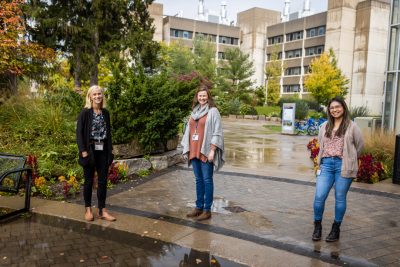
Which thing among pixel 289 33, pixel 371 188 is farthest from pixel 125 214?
pixel 289 33

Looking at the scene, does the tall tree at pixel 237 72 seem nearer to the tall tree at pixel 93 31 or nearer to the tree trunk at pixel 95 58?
Result: the tall tree at pixel 93 31

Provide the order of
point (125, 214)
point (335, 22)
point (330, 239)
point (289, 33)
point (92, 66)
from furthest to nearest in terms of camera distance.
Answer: point (289, 33)
point (335, 22)
point (92, 66)
point (125, 214)
point (330, 239)

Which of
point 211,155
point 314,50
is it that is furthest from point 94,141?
point 314,50

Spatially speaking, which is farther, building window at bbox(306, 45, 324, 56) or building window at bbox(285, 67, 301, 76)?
building window at bbox(285, 67, 301, 76)

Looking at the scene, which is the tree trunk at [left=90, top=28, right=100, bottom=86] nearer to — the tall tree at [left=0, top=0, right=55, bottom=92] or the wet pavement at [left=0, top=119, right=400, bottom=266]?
the tall tree at [left=0, top=0, right=55, bottom=92]

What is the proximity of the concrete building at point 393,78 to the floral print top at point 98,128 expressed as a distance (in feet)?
32.4

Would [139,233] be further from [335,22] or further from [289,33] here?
[289,33]

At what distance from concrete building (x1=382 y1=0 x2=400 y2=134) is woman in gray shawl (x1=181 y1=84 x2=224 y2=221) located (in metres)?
8.81

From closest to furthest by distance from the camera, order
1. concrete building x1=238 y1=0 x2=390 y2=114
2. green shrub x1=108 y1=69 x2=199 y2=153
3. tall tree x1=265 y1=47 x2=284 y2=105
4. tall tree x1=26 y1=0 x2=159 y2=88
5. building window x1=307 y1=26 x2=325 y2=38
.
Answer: green shrub x1=108 y1=69 x2=199 y2=153 < tall tree x1=26 y1=0 x2=159 y2=88 < tall tree x1=265 y1=47 x2=284 y2=105 < concrete building x1=238 y1=0 x2=390 y2=114 < building window x1=307 y1=26 x2=325 y2=38

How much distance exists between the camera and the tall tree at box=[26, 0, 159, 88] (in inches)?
796

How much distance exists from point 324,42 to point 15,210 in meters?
59.7

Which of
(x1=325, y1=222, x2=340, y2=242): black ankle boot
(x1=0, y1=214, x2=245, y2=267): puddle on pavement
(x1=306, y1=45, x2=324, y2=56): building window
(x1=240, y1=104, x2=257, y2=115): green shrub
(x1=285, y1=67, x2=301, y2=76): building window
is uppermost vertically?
(x1=306, y1=45, x2=324, y2=56): building window

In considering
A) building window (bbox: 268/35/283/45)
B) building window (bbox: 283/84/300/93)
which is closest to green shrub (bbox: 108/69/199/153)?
building window (bbox: 283/84/300/93)

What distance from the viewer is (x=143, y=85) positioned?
8680 millimetres
